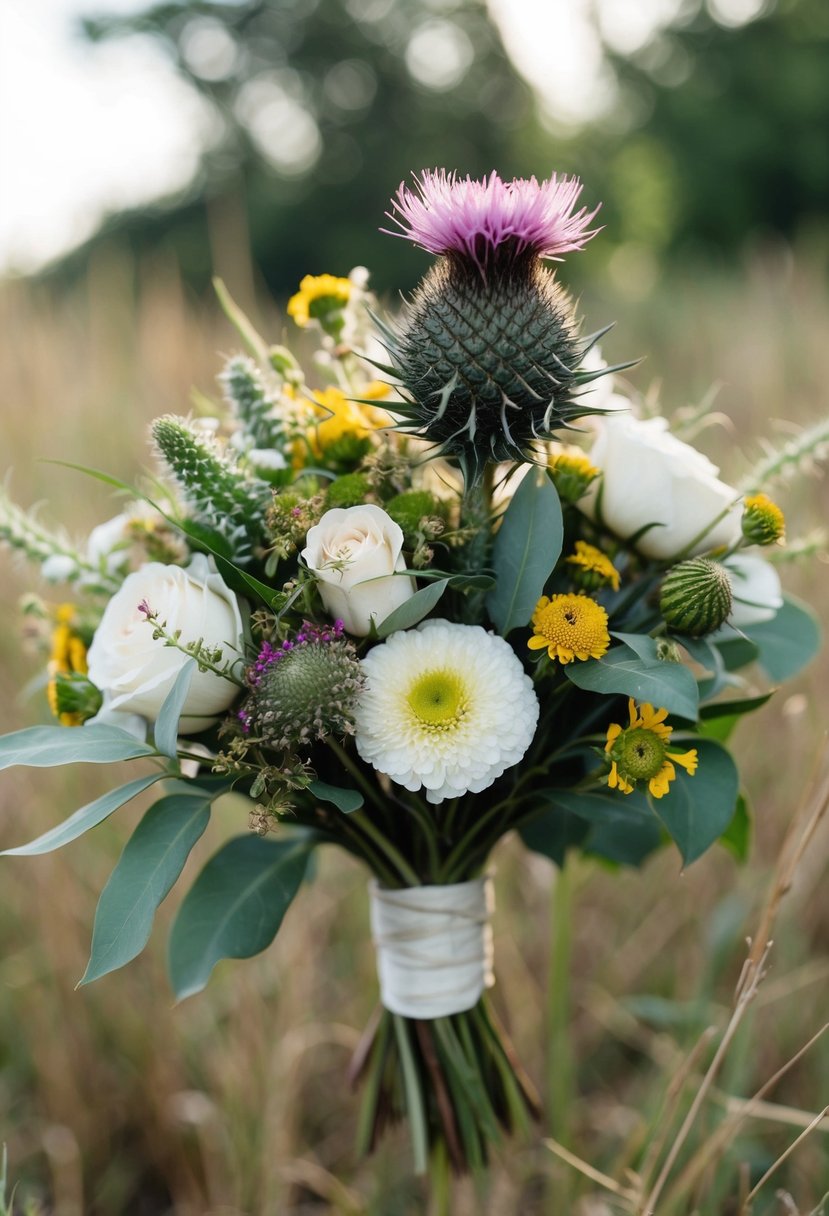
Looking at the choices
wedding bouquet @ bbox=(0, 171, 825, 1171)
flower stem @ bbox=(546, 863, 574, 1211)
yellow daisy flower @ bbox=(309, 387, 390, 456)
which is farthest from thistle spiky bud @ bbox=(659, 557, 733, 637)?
flower stem @ bbox=(546, 863, 574, 1211)

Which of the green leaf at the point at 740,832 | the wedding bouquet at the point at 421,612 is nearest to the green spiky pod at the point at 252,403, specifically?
the wedding bouquet at the point at 421,612

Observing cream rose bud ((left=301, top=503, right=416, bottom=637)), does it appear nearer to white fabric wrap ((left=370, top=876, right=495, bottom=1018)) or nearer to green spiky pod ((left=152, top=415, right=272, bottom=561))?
green spiky pod ((left=152, top=415, right=272, bottom=561))

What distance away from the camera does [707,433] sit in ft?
7.09

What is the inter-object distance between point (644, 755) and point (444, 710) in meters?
0.12

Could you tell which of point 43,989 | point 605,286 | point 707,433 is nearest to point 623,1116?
point 43,989

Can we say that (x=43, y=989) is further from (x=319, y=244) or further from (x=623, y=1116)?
(x=319, y=244)

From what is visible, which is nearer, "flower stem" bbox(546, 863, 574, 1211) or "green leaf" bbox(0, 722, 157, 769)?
"green leaf" bbox(0, 722, 157, 769)

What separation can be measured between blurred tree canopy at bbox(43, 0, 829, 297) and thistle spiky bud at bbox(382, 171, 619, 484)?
41.1 feet

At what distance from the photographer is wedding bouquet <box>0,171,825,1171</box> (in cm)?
56

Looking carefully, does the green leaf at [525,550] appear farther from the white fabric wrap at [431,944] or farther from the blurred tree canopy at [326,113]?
the blurred tree canopy at [326,113]

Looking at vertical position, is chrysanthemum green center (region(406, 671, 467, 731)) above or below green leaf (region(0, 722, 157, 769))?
above

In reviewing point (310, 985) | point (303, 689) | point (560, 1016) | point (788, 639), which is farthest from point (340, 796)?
point (310, 985)

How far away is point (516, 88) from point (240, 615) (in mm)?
15270

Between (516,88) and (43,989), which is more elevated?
(516,88)
